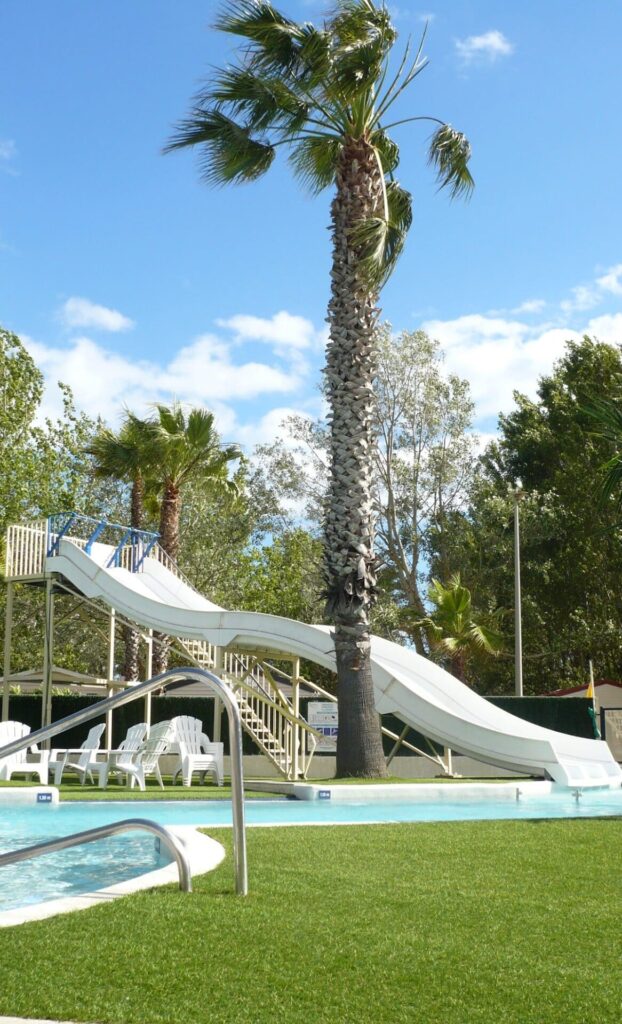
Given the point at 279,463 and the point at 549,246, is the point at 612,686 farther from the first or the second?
the point at 279,463

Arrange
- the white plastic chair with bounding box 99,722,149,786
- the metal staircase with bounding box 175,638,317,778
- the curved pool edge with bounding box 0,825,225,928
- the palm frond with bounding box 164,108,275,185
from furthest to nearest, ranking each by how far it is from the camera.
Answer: the metal staircase with bounding box 175,638,317,778 < the palm frond with bounding box 164,108,275,185 < the white plastic chair with bounding box 99,722,149,786 < the curved pool edge with bounding box 0,825,225,928

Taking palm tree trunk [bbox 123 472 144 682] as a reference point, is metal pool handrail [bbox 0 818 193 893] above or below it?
below

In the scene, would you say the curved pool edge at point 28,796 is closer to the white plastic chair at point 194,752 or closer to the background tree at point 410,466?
the white plastic chair at point 194,752

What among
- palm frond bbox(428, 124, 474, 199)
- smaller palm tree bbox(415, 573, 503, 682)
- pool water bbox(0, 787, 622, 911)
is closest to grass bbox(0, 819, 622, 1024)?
pool water bbox(0, 787, 622, 911)

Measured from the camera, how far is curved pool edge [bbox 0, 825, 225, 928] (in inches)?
191

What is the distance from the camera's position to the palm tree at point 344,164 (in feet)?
53.4

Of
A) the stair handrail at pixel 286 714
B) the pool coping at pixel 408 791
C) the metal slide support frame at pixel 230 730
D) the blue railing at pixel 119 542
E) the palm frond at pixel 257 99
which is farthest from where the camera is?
the blue railing at pixel 119 542

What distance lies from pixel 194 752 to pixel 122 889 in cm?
1416

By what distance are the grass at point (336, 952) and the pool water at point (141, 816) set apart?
1.36m

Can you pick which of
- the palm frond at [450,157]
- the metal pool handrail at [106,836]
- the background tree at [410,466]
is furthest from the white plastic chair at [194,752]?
the background tree at [410,466]

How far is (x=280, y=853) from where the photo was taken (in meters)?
7.44

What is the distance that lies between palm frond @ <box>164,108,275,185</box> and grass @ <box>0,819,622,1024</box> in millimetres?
13360

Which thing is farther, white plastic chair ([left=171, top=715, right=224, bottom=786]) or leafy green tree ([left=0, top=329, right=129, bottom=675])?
leafy green tree ([left=0, top=329, right=129, bottom=675])

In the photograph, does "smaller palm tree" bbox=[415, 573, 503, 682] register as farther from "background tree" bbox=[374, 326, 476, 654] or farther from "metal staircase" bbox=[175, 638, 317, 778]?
"metal staircase" bbox=[175, 638, 317, 778]
